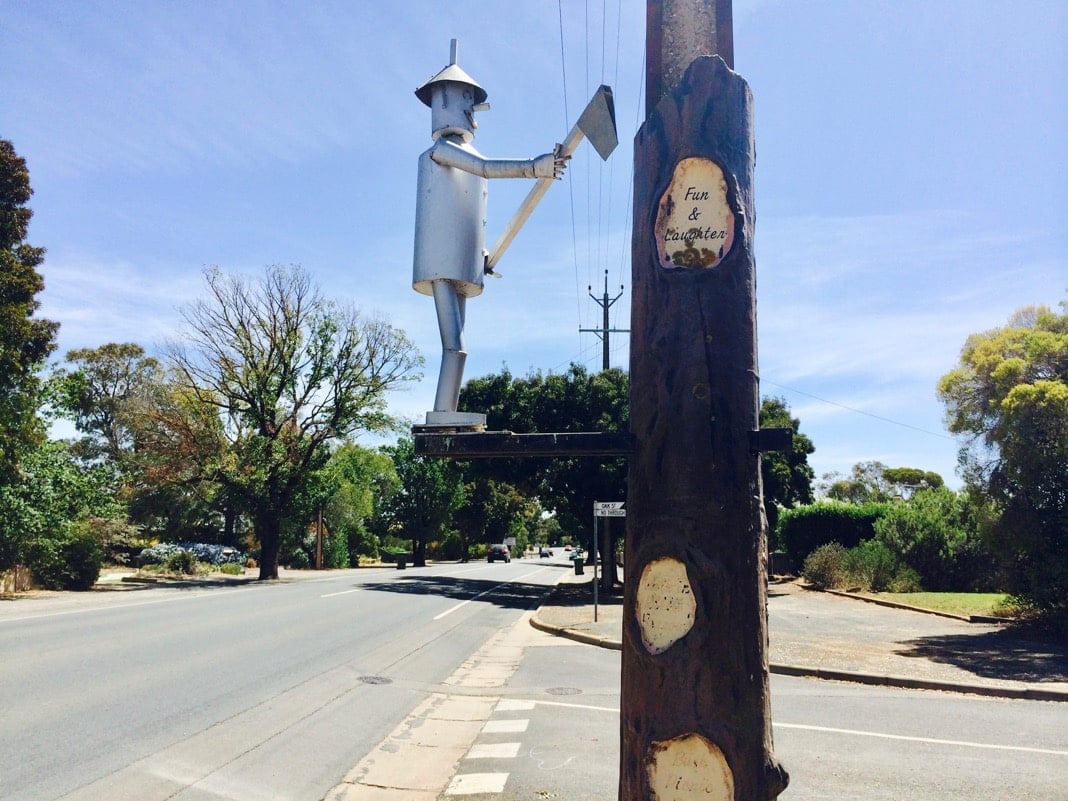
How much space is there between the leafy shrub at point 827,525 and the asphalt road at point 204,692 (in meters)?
15.9

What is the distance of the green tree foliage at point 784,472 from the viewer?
2878 centimetres

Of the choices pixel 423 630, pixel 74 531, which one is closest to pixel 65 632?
pixel 423 630

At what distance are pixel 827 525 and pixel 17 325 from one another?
26.3 meters

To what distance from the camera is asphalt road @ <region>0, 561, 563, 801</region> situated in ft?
20.5

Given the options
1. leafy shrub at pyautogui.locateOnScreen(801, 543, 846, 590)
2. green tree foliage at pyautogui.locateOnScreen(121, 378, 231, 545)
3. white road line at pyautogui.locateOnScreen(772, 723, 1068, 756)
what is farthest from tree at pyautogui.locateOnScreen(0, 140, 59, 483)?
leafy shrub at pyautogui.locateOnScreen(801, 543, 846, 590)

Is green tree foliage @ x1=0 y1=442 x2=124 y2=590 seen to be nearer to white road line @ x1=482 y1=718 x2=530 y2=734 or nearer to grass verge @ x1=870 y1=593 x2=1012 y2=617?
white road line @ x1=482 y1=718 x2=530 y2=734

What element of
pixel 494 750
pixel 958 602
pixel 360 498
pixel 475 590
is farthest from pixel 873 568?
pixel 360 498

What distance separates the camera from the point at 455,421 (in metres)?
3.68

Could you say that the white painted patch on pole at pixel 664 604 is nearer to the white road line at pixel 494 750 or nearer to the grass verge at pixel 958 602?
the white road line at pixel 494 750

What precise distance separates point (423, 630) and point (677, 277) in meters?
14.5

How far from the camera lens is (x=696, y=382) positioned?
8.67 feet

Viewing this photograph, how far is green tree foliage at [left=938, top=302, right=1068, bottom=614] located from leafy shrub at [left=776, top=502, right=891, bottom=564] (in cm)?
1397

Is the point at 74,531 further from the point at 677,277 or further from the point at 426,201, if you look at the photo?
the point at 677,277

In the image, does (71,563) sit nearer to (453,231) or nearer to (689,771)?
(453,231)
